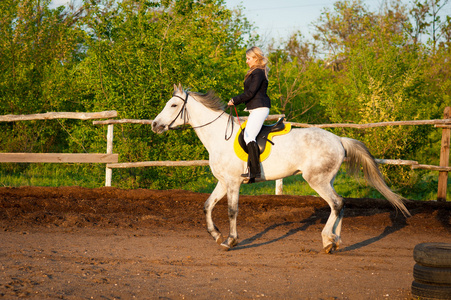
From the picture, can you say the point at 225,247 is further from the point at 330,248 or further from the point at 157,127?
the point at 157,127

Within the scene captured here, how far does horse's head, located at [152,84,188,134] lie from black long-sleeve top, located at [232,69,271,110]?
2.45ft

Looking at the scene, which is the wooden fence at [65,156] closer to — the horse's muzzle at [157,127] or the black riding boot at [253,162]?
the horse's muzzle at [157,127]

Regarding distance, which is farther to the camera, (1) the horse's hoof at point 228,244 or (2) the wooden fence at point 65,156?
(2) the wooden fence at point 65,156

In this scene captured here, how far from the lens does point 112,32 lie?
10703 mm

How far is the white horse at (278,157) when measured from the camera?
655 centimetres

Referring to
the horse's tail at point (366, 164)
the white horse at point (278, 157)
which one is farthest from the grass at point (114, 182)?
the white horse at point (278, 157)

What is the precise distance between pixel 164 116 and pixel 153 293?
117 inches

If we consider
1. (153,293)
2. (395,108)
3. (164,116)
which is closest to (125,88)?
(164,116)

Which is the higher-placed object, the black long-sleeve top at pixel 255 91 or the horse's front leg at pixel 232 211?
the black long-sleeve top at pixel 255 91

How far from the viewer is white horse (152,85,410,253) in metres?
6.55

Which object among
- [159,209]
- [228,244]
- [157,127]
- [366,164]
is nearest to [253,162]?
[228,244]

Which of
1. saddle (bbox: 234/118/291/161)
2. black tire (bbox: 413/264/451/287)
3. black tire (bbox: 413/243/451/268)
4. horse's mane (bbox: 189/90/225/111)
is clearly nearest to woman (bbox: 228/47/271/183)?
saddle (bbox: 234/118/291/161)

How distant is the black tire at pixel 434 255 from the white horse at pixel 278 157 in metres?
1.95

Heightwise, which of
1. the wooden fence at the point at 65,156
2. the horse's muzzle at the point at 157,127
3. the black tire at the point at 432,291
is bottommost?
the black tire at the point at 432,291
